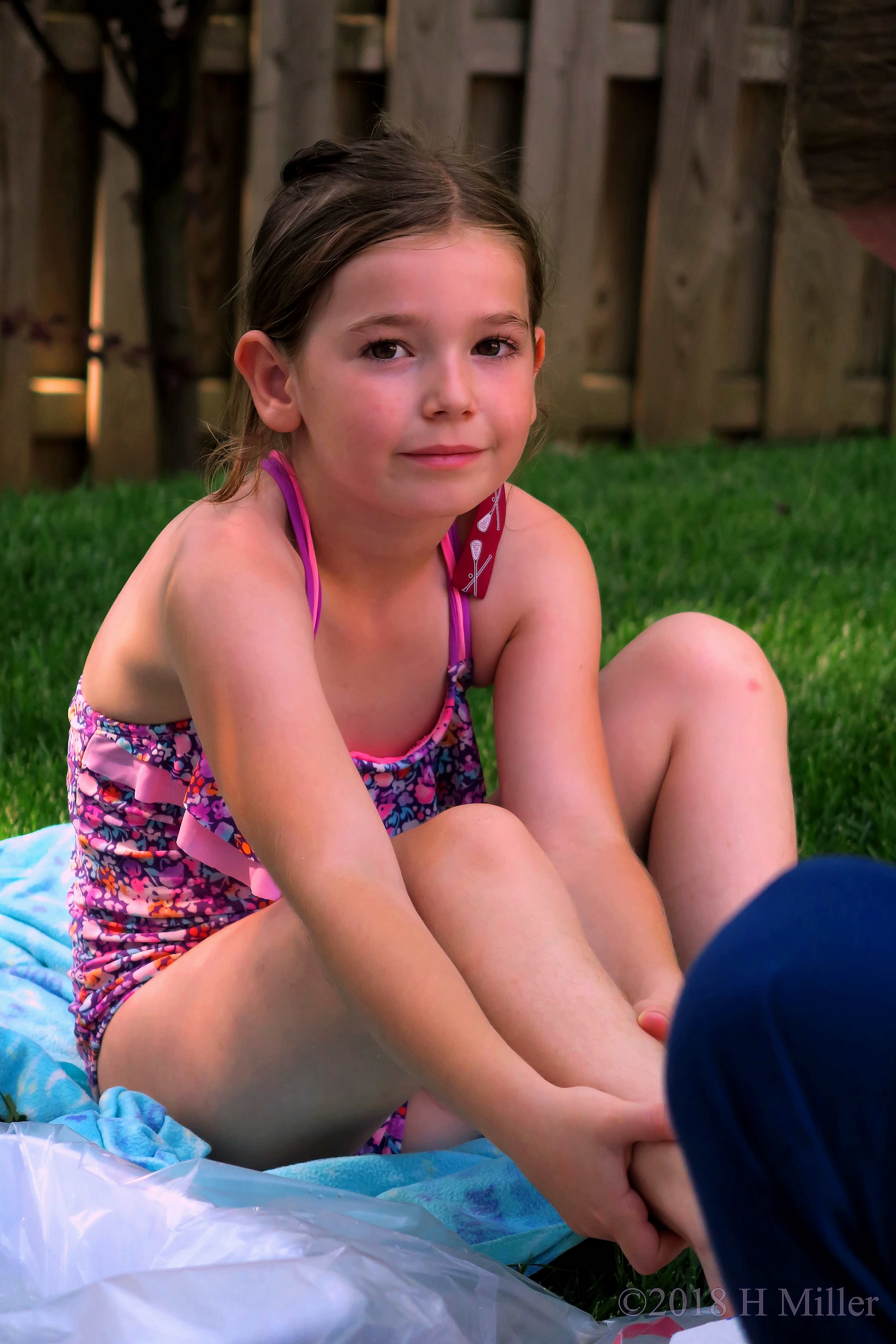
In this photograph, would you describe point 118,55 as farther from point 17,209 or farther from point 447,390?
point 447,390

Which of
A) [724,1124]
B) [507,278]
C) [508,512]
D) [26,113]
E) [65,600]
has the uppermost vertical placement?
[26,113]

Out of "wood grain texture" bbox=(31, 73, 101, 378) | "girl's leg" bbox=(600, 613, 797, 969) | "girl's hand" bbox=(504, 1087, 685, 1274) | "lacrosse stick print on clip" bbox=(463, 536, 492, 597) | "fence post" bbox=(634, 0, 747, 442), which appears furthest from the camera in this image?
"fence post" bbox=(634, 0, 747, 442)

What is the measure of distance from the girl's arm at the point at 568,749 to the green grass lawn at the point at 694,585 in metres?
0.30

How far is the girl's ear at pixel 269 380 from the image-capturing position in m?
1.58

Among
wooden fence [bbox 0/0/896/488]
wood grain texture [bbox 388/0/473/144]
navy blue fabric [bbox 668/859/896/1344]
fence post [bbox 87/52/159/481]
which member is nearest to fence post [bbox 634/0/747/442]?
wooden fence [bbox 0/0/896/488]

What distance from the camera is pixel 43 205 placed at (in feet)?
→ 14.7

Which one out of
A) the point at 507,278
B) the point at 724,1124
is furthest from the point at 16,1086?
the point at 724,1124

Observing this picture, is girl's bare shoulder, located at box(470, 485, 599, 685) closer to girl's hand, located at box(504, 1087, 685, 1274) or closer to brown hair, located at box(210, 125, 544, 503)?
brown hair, located at box(210, 125, 544, 503)

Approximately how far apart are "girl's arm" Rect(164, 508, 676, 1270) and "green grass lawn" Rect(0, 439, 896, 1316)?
31 centimetres

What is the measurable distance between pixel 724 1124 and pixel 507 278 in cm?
104

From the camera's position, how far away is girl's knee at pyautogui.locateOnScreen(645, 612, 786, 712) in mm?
1654

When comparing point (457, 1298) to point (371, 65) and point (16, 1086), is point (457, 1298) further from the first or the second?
point (371, 65)

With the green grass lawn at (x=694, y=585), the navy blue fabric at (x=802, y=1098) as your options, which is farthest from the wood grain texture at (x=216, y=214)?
the navy blue fabric at (x=802, y=1098)

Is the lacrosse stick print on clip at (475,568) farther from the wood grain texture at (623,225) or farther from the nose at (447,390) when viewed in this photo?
the wood grain texture at (623,225)
